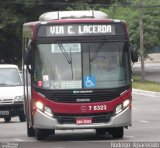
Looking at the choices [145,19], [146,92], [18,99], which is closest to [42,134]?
[18,99]

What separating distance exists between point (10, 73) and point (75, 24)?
385 inches

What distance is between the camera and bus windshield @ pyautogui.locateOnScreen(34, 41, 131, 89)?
18767 mm

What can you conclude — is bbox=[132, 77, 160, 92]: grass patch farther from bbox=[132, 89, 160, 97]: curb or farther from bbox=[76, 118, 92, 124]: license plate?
bbox=[76, 118, 92, 124]: license plate

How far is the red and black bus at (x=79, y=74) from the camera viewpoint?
18609mm

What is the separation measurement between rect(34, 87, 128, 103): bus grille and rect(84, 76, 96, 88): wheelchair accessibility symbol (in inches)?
6.8

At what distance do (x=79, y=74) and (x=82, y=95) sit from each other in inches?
20.4

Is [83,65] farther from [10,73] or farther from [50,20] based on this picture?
[10,73]

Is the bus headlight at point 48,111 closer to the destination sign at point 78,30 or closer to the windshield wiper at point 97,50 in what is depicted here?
the windshield wiper at point 97,50

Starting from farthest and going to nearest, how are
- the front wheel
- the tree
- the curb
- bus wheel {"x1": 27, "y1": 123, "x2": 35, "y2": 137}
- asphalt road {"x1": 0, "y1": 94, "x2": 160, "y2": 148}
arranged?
the tree < the curb < bus wheel {"x1": 27, "y1": 123, "x2": 35, "y2": 137} < the front wheel < asphalt road {"x1": 0, "y1": 94, "x2": 160, "y2": 148}

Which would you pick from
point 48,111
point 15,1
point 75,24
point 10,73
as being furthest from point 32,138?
point 15,1

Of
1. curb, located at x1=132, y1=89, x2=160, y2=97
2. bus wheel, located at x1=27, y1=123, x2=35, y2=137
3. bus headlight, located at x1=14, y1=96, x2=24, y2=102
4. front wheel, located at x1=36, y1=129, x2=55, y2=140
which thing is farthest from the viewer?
curb, located at x1=132, y1=89, x2=160, y2=97

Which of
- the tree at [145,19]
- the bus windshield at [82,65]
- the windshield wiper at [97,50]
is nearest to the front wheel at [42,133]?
the bus windshield at [82,65]

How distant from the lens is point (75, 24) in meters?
19.2

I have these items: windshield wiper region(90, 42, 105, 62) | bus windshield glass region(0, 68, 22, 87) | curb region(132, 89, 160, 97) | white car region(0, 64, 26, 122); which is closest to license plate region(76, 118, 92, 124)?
windshield wiper region(90, 42, 105, 62)
